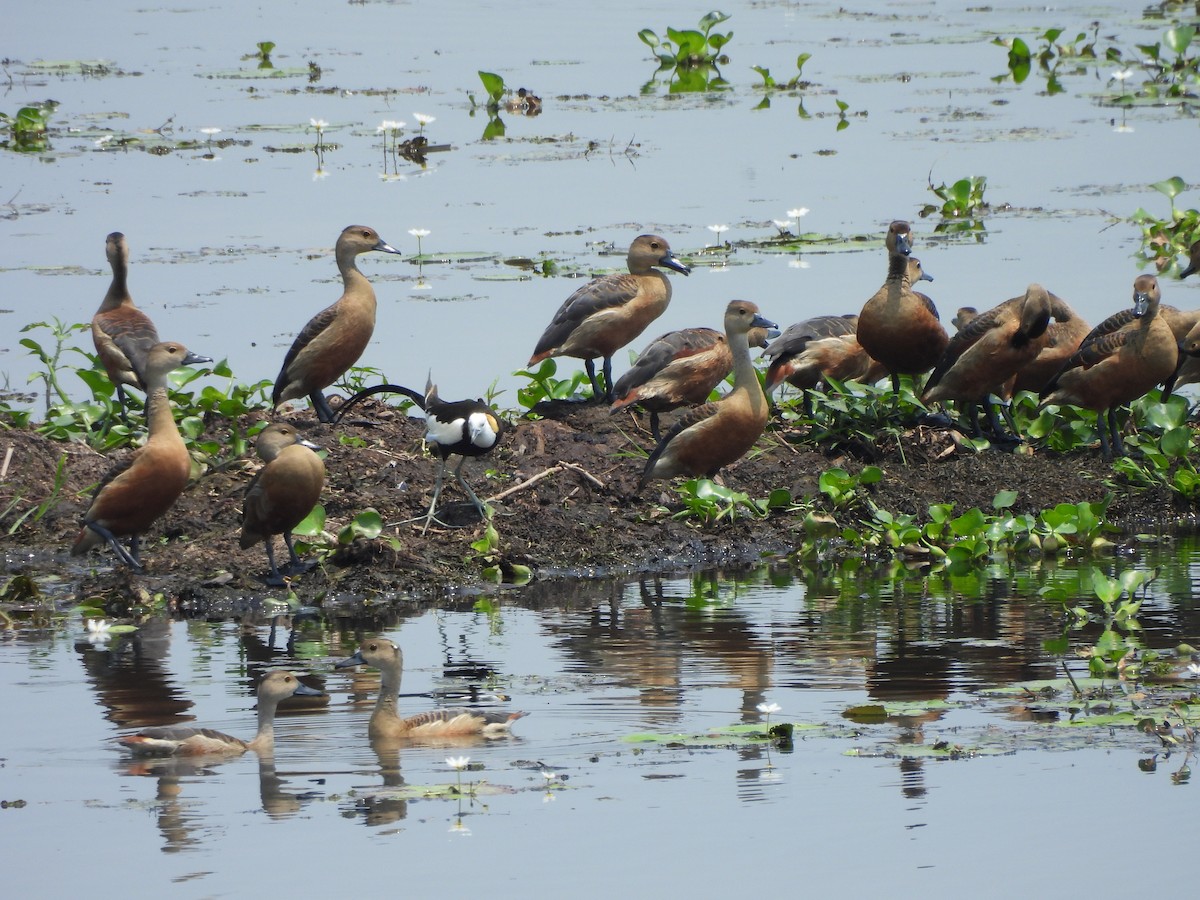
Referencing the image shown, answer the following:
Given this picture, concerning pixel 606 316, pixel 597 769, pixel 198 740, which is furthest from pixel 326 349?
pixel 597 769

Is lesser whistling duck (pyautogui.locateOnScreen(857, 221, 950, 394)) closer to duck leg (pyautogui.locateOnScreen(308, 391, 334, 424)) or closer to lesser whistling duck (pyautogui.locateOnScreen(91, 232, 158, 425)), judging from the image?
duck leg (pyautogui.locateOnScreen(308, 391, 334, 424))

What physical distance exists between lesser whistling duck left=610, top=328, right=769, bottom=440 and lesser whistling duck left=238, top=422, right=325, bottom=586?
8.75ft

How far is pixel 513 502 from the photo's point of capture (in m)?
11.4

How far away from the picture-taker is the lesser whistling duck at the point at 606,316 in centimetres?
1329

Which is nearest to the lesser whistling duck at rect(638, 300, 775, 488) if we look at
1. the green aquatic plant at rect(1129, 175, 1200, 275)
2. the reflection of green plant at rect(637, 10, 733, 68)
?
the green aquatic plant at rect(1129, 175, 1200, 275)

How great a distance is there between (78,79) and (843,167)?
11988mm

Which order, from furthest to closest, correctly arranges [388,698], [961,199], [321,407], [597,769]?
1. [961,199]
2. [321,407]
3. [388,698]
4. [597,769]

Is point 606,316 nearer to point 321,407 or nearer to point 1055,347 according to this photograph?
point 321,407

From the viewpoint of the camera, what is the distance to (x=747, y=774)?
7.14 metres

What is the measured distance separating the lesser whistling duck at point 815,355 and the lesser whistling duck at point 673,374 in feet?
1.22

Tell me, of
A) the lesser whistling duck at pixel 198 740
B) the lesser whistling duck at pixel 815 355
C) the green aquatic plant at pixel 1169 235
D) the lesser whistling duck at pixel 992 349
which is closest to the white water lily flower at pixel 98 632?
the lesser whistling duck at pixel 198 740

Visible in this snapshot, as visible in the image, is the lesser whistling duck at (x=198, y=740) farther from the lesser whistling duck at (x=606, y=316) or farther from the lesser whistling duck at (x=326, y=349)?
the lesser whistling duck at (x=606, y=316)

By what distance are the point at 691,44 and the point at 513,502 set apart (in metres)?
16.0

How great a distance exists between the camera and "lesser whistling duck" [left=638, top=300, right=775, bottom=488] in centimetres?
1130
